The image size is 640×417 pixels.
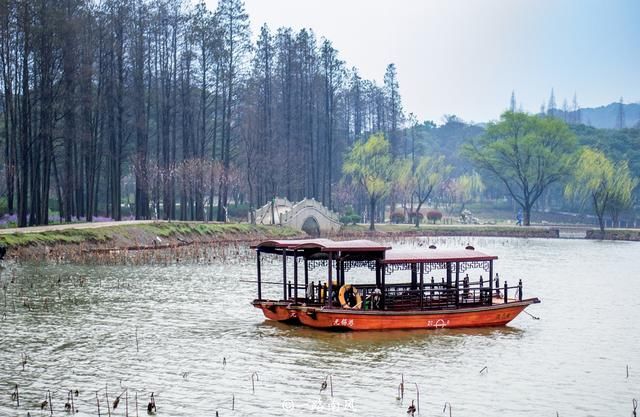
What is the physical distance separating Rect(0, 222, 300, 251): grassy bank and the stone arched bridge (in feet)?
9.88

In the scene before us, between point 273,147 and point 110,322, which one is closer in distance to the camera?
point 110,322

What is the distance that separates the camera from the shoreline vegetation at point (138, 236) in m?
51.8

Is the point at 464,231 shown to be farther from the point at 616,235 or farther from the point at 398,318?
the point at 398,318

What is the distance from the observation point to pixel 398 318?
3008cm

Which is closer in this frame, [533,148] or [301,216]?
[301,216]

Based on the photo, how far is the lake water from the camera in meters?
21.2

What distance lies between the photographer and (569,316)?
36.7m

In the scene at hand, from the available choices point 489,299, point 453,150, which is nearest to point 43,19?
point 489,299

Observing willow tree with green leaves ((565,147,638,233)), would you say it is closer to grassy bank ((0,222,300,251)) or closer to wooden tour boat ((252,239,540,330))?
grassy bank ((0,222,300,251))

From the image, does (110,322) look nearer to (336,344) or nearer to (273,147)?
(336,344)

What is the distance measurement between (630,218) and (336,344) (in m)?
110

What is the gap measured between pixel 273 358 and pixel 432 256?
26.9 feet

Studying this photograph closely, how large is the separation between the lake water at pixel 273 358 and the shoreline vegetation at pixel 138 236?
9130 mm

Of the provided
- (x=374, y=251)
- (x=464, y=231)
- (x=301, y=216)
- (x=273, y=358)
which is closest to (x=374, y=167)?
(x=464, y=231)
